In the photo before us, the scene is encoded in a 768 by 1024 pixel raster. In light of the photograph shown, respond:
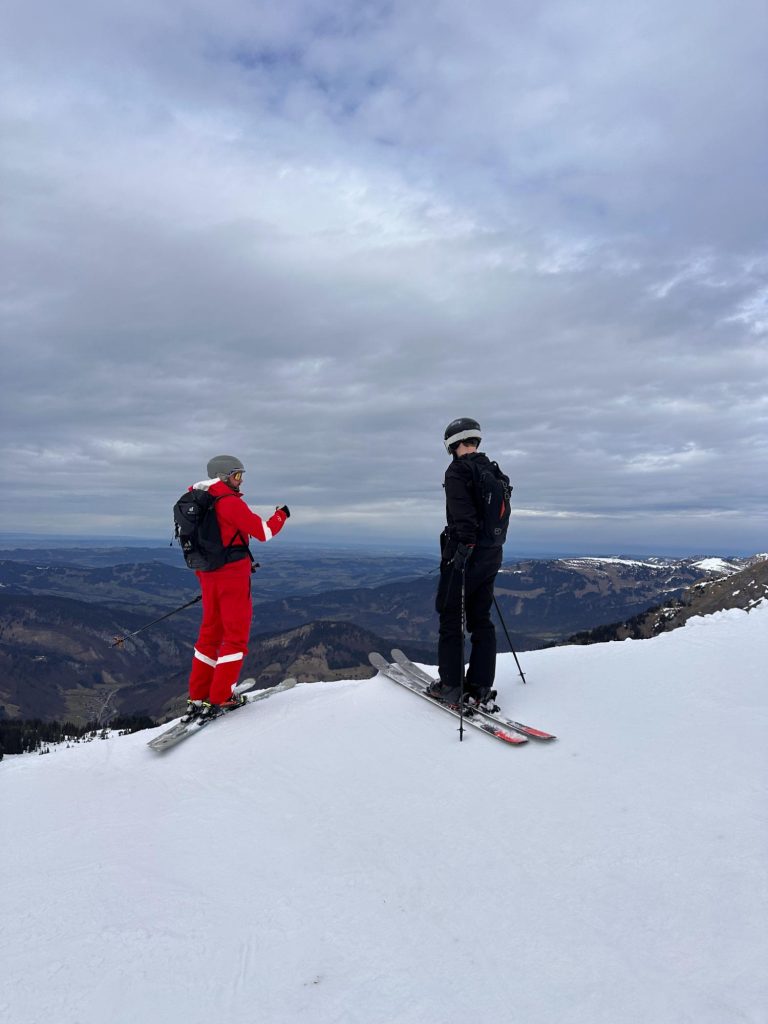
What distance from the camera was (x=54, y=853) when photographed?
5164mm

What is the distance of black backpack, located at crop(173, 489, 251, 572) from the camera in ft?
29.3

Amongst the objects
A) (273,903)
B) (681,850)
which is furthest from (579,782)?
(273,903)

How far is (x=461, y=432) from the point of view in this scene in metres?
8.25

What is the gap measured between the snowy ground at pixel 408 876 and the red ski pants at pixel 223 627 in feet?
6.11

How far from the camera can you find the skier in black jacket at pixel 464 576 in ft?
25.7

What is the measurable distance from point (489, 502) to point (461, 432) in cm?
112

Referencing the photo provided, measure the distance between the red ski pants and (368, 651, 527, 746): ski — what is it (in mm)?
2346

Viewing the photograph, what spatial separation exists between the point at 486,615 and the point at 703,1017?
5.70 meters

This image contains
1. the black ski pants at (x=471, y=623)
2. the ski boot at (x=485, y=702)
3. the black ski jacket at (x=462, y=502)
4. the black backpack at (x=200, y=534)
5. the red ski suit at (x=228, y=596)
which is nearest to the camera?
the ski boot at (x=485, y=702)

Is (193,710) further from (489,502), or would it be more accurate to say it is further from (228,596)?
(489,502)

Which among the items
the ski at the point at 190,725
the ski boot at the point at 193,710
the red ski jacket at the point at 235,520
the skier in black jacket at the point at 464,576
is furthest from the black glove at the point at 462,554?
the ski boot at the point at 193,710

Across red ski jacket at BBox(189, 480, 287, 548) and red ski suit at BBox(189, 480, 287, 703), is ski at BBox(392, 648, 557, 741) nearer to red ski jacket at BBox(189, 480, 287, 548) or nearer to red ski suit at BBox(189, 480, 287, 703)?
red ski suit at BBox(189, 480, 287, 703)

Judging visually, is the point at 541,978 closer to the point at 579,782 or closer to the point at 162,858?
the point at 579,782

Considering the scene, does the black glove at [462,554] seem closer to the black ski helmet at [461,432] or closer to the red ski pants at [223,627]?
the black ski helmet at [461,432]
